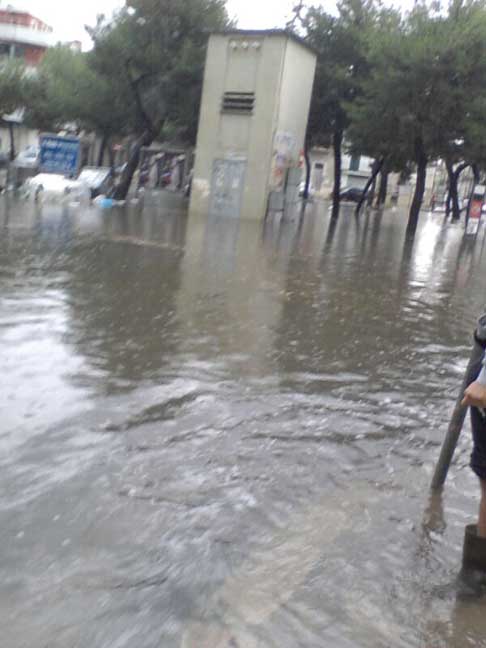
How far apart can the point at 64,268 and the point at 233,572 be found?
820 centimetres

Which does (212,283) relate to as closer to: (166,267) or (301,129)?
(166,267)

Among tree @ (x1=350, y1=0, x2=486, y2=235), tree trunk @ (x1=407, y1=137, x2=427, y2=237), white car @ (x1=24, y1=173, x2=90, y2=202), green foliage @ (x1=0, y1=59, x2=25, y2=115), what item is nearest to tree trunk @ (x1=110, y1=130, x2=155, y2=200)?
white car @ (x1=24, y1=173, x2=90, y2=202)

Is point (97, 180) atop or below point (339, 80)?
below

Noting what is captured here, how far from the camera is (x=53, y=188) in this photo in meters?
27.4

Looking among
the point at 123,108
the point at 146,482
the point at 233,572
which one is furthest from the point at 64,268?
the point at 123,108

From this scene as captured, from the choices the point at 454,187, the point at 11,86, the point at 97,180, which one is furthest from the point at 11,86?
the point at 454,187

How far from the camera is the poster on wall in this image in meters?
27.4

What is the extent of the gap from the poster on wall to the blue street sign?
673 centimetres

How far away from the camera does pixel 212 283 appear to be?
35.0 feet

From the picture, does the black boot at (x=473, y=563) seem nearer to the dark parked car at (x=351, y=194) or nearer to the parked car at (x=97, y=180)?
the parked car at (x=97, y=180)

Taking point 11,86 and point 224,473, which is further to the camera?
point 11,86

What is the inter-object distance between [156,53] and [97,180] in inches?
208

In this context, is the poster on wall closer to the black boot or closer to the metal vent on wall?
the metal vent on wall

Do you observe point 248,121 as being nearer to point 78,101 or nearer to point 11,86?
point 78,101
